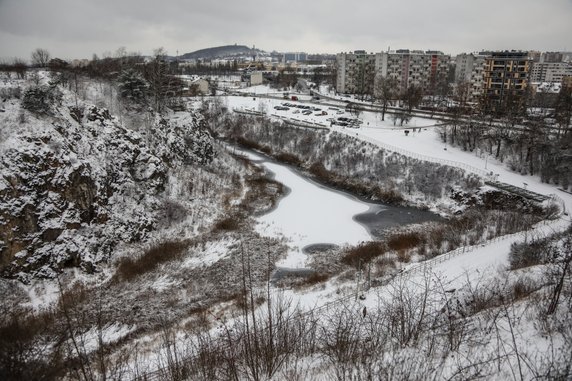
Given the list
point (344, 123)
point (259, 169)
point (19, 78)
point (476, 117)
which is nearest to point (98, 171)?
point (19, 78)

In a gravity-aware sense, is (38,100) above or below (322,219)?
above

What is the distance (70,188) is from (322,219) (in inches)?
767

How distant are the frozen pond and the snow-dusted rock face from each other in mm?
10529

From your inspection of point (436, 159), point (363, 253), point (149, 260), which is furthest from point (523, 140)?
point (149, 260)

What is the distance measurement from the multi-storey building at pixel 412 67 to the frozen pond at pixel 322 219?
6200 centimetres

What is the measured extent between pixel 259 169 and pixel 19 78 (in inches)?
1020

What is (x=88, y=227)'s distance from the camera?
23797 millimetres

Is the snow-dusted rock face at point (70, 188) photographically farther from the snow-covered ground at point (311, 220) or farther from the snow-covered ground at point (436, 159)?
the snow-covered ground at point (436, 159)

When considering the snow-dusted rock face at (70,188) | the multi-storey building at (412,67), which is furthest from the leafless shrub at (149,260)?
the multi-storey building at (412,67)

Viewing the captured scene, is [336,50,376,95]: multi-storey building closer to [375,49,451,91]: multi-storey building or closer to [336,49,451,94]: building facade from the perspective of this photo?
[336,49,451,94]: building facade

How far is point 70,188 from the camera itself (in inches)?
937

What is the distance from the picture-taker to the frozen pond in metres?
Result: 27.6

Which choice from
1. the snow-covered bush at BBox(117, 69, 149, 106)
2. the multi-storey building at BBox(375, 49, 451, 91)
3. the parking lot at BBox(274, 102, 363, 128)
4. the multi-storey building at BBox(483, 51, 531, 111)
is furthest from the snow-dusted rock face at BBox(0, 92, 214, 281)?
the multi-storey building at BBox(375, 49, 451, 91)

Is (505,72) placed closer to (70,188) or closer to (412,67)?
(412,67)
